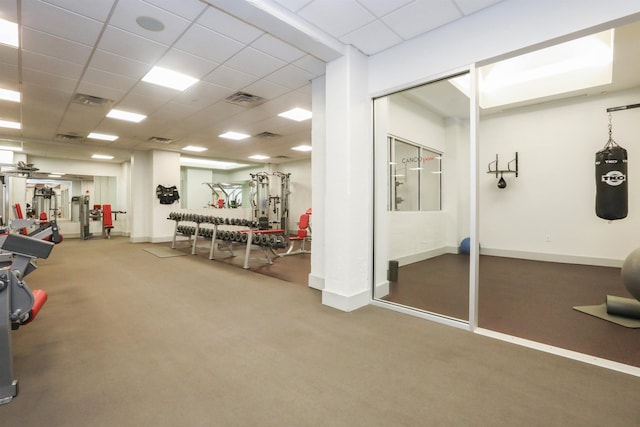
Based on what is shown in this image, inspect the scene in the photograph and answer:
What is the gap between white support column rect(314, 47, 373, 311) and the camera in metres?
3.15

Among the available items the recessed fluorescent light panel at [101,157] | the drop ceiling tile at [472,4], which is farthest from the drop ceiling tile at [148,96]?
the recessed fluorescent light panel at [101,157]

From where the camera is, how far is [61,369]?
78.2 inches

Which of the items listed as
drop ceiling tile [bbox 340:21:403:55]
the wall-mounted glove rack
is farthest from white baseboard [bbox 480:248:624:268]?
drop ceiling tile [bbox 340:21:403:55]

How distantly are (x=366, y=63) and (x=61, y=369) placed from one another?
3.83m

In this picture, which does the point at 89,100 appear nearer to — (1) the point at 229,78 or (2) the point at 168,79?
(2) the point at 168,79

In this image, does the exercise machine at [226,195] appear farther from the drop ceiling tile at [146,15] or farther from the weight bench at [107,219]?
the drop ceiling tile at [146,15]

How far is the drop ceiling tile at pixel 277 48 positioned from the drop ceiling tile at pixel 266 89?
78cm

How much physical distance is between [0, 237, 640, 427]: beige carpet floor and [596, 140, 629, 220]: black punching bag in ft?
10.5

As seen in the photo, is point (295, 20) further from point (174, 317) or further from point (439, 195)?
point (439, 195)

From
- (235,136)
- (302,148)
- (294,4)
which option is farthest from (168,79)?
(302,148)

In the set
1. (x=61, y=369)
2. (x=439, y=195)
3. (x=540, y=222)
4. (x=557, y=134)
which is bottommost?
(x=61, y=369)

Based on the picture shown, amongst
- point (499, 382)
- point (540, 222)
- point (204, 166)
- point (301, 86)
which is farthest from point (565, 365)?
point (204, 166)

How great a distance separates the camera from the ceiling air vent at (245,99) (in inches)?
183

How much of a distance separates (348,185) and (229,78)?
235cm
